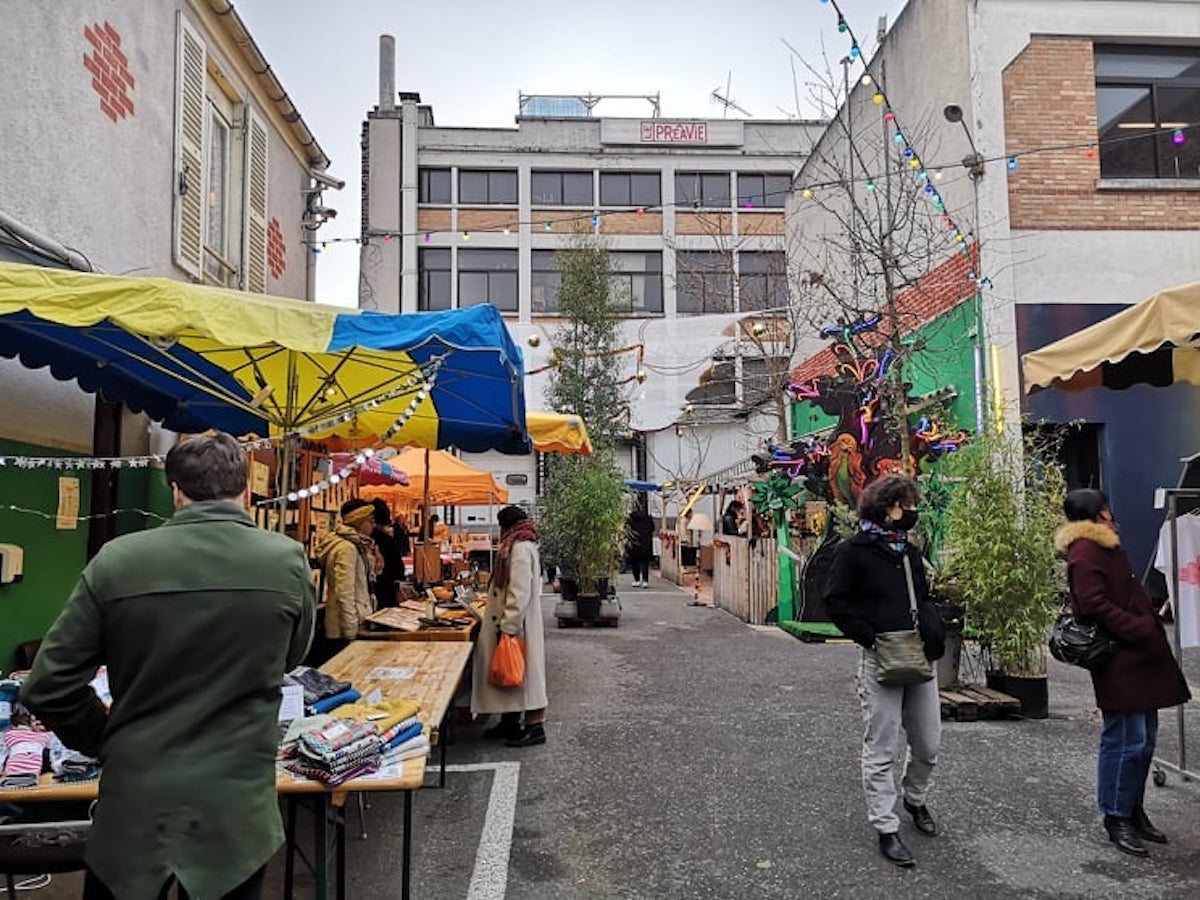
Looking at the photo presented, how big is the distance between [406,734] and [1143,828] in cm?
360

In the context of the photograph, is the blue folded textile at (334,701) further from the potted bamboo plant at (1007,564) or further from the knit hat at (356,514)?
the potted bamboo plant at (1007,564)

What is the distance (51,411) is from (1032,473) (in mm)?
7273

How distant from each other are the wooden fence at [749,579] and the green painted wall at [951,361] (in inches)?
88.3

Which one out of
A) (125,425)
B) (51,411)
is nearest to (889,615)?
(51,411)

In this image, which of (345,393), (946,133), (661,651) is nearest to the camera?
(345,393)

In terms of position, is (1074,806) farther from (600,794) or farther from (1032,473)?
(1032,473)

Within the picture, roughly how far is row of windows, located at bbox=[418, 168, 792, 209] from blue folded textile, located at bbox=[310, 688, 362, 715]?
1083 inches

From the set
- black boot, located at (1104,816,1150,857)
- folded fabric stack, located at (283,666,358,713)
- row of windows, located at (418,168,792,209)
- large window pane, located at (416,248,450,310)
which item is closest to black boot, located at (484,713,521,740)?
folded fabric stack, located at (283,666,358,713)

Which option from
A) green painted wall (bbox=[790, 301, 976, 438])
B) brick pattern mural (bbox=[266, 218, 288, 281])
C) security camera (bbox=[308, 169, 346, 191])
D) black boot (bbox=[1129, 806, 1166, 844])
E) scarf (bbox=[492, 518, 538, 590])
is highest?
security camera (bbox=[308, 169, 346, 191])

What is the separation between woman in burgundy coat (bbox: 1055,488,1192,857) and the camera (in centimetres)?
422

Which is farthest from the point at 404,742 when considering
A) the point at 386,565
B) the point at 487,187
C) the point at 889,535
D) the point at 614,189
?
the point at 614,189

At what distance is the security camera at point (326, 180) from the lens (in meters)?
11.1

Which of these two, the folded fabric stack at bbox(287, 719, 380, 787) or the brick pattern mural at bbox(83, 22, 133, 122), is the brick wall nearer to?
the brick pattern mural at bbox(83, 22, 133, 122)

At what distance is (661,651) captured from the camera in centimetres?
1054
